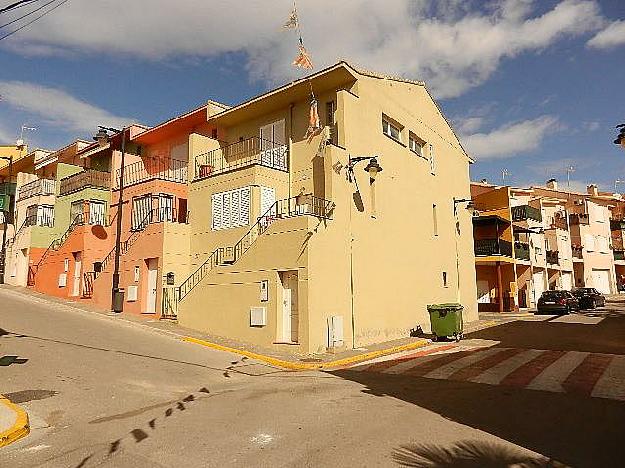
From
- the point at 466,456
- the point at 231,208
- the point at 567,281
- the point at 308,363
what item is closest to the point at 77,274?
the point at 231,208

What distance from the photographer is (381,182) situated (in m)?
18.8

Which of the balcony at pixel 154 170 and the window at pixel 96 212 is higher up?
the balcony at pixel 154 170

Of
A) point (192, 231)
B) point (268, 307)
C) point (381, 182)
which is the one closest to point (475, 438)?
point (268, 307)

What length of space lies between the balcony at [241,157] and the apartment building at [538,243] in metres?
18.0

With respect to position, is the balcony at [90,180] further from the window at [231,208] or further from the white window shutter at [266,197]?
the white window shutter at [266,197]

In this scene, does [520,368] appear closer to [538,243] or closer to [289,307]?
[289,307]

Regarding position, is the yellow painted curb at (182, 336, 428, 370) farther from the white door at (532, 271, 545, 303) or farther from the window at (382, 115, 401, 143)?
the white door at (532, 271, 545, 303)

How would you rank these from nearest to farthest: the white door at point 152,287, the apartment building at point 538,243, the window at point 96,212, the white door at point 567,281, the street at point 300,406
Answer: the street at point 300,406, the white door at point 152,287, the window at point 96,212, the apartment building at point 538,243, the white door at point 567,281

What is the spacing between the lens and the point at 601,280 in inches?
1893

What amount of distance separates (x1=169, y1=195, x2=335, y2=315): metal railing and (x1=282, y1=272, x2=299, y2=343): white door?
1.86 meters

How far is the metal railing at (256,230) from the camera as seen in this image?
15562 mm

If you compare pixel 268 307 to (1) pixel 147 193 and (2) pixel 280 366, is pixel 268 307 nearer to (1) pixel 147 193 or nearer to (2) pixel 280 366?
(2) pixel 280 366

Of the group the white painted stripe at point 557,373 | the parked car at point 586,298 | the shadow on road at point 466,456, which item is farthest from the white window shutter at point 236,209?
the parked car at point 586,298

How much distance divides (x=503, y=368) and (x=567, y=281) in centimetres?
3874
